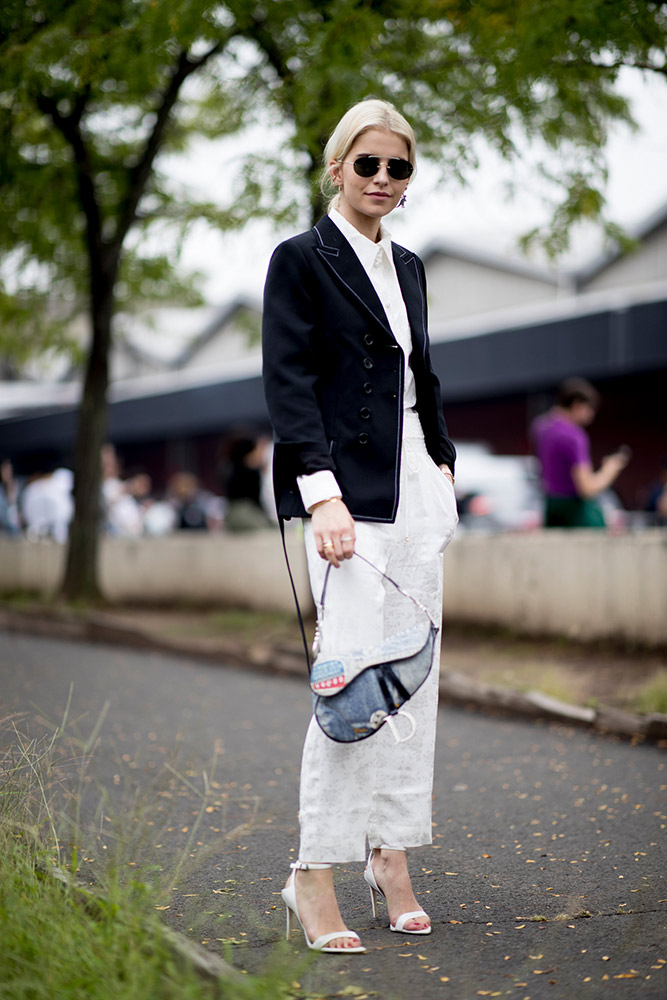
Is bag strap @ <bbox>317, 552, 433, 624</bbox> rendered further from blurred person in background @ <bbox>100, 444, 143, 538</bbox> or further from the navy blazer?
blurred person in background @ <bbox>100, 444, 143, 538</bbox>

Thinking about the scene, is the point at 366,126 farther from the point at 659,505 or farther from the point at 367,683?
the point at 659,505

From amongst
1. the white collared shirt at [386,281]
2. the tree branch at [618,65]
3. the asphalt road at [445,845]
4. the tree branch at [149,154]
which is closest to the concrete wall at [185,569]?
the tree branch at [149,154]

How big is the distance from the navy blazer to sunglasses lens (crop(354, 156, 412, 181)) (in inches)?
6.7

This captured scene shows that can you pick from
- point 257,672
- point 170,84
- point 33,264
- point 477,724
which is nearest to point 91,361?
point 33,264

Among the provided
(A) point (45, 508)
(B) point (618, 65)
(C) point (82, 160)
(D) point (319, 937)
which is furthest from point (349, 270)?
(A) point (45, 508)

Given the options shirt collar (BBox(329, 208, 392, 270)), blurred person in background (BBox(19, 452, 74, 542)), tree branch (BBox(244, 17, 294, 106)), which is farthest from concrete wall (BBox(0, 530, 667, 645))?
shirt collar (BBox(329, 208, 392, 270))

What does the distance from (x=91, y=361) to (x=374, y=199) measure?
34.8 ft

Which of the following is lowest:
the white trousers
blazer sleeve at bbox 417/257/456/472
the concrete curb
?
the concrete curb

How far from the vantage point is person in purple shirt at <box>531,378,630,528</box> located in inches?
334

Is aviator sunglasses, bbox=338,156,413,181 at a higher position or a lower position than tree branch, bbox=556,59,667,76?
lower

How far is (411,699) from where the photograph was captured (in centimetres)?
312

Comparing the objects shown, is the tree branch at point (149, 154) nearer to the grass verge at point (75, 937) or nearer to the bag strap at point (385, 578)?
the bag strap at point (385, 578)

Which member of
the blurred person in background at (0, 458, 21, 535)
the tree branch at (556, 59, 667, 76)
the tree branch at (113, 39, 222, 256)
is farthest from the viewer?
the blurred person in background at (0, 458, 21, 535)

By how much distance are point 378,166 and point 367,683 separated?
1.34m
